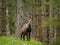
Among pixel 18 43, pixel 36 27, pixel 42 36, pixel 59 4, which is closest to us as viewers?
pixel 59 4

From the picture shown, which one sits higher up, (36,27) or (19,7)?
(19,7)

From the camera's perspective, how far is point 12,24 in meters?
31.7

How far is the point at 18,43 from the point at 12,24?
2370 centimetres

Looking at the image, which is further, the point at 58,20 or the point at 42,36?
the point at 42,36

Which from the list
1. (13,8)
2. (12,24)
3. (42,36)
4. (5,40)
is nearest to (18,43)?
(5,40)

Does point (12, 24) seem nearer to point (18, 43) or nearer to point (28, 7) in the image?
point (28, 7)

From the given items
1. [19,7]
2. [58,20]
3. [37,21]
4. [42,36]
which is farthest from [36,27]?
[58,20]

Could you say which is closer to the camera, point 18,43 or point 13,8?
point 18,43

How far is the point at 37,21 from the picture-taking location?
14.9 metres

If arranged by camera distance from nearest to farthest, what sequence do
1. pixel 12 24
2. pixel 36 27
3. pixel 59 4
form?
pixel 59 4
pixel 36 27
pixel 12 24

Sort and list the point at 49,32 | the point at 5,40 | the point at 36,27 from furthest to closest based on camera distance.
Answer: the point at 49,32 < the point at 36,27 < the point at 5,40

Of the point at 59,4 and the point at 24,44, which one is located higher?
the point at 59,4

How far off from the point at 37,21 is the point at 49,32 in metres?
4.43

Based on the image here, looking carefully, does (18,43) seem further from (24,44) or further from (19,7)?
(19,7)
